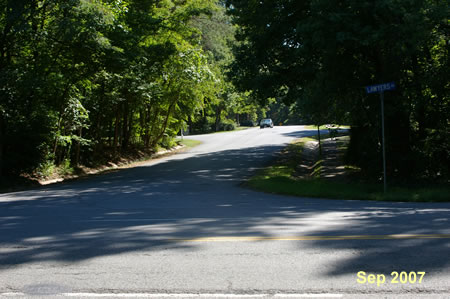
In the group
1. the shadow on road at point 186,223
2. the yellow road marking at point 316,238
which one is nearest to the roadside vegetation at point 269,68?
the shadow on road at point 186,223

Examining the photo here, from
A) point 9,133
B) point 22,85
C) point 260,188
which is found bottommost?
point 260,188

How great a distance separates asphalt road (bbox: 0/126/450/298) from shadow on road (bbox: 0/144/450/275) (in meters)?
0.02

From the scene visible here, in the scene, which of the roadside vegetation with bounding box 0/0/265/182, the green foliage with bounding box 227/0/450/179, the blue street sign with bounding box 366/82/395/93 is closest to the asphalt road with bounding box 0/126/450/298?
the blue street sign with bounding box 366/82/395/93

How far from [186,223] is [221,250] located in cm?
238

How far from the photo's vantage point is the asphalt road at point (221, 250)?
14.6ft

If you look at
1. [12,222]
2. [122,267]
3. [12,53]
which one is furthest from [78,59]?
[122,267]

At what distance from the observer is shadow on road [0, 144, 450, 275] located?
5699mm

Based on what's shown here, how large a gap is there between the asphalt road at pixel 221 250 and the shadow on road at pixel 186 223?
0.08ft

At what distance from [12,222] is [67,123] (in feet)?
42.7

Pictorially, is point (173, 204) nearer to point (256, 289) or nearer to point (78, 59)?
point (256, 289)

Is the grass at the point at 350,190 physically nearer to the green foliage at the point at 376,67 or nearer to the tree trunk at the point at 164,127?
the green foliage at the point at 376,67

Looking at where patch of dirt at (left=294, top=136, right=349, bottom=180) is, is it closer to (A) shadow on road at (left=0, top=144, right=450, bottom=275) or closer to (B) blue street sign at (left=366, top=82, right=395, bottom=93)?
(B) blue street sign at (left=366, top=82, right=395, bottom=93)

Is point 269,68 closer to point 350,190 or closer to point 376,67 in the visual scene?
point 376,67

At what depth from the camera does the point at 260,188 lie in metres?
15.3
